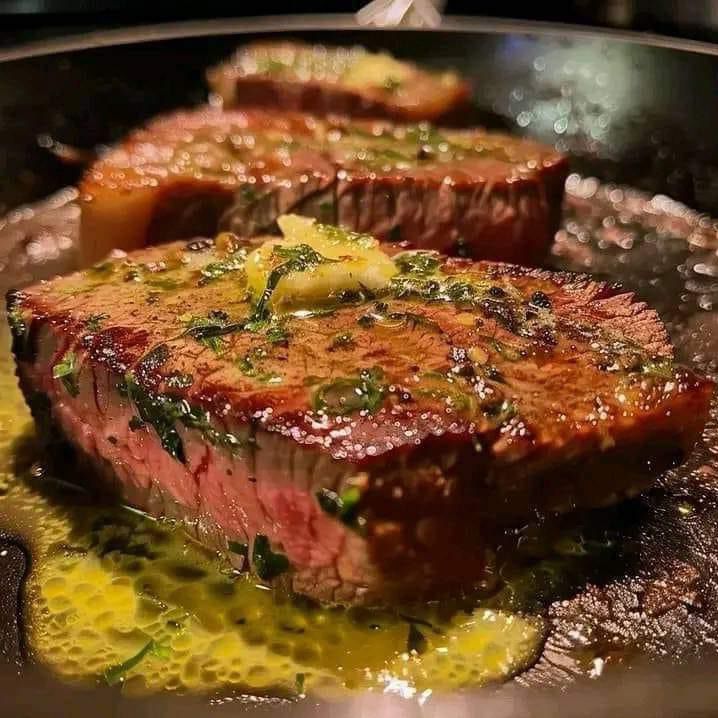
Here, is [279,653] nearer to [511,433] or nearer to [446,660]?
[446,660]

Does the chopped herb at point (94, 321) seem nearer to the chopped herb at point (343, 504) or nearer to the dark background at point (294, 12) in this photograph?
the chopped herb at point (343, 504)

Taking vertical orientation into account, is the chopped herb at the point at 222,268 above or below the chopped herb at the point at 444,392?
below

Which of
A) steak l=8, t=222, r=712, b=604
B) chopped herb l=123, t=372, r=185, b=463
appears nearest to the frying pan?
steak l=8, t=222, r=712, b=604

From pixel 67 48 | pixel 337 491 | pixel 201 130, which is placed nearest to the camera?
pixel 337 491

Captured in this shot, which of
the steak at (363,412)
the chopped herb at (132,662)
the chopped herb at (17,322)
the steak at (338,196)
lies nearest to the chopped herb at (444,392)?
the steak at (363,412)

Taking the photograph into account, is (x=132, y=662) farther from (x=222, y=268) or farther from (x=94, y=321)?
(x=222, y=268)

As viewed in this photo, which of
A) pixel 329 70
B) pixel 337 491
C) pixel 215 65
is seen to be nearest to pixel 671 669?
pixel 337 491

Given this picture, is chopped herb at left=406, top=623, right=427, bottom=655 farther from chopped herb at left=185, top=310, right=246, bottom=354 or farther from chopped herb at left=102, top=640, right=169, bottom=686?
chopped herb at left=185, top=310, right=246, bottom=354
